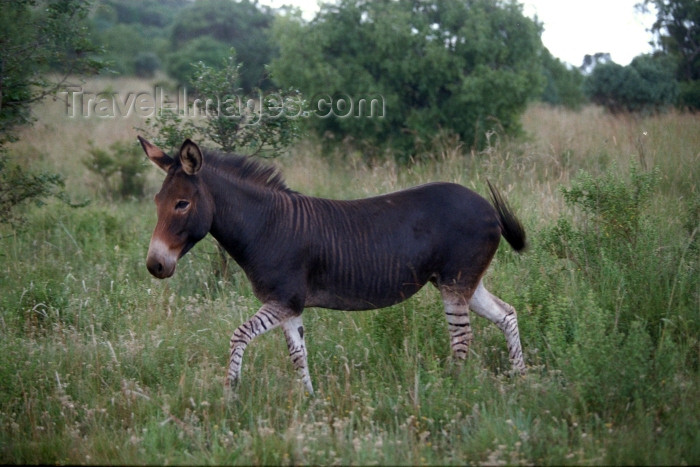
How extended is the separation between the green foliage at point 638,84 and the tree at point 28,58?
42.1 ft

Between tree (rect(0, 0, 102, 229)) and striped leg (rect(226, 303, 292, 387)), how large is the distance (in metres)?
4.37

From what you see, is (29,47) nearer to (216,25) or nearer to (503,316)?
(503,316)

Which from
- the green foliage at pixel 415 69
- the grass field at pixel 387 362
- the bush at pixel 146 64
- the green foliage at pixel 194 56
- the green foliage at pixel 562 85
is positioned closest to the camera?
the grass field at pixel 387 362

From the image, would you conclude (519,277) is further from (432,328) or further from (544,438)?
(544,438)

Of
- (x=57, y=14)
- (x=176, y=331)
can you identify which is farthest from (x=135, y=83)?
(x=176, y=331)

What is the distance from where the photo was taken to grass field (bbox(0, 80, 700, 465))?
4.45 m

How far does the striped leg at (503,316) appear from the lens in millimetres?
5871

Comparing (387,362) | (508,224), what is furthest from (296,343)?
(508,224)

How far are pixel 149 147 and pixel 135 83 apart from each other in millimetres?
25723

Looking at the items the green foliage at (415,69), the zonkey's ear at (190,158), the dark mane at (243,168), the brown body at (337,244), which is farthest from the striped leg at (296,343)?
the green foliage at (415,69)

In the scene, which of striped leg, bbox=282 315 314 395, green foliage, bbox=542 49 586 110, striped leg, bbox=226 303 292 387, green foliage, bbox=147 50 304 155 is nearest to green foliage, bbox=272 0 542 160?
Answer: green foliage, bbox=147 50 304 155

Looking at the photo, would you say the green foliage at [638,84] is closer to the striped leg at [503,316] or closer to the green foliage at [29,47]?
the striped leg at [503,316]

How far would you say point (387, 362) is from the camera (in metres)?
5.93

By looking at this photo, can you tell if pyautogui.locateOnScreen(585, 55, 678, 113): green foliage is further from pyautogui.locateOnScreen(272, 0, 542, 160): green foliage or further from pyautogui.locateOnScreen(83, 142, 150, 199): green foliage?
pyautogui.locateOnScreen(83, 142, 150, 199): green foliage
